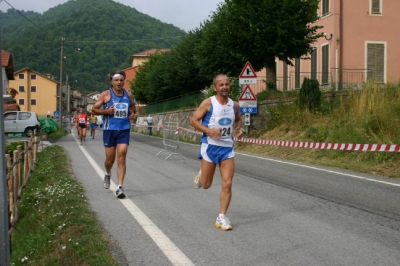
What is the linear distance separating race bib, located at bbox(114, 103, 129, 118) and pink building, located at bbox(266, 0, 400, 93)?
22844 millimetres

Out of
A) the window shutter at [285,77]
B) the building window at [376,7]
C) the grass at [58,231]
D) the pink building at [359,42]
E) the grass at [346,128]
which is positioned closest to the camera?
the grass at [58,231]

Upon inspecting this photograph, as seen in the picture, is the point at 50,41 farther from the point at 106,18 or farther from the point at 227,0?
the point at 227,0

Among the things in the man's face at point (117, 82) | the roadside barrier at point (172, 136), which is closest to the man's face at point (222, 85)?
the man's face at point (117, 82)

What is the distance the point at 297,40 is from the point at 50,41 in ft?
160

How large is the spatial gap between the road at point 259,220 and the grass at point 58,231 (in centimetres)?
23

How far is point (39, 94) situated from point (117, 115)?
119 metres

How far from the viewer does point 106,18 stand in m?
97.2

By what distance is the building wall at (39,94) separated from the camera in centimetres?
11731

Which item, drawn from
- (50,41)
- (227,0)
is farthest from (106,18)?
(227,0)

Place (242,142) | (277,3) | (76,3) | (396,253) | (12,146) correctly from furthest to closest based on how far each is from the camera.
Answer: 1. (76,3)
2. (277,3)
3. (242,142)
4. (12,146)
5. (396,253)

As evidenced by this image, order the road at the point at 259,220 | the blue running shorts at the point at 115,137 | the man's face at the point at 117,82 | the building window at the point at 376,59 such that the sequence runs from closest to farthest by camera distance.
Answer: the road at the point at 259,220
the man's face at the point at 117,82
the blue running shorts at the point at 115,137
the building window at the point at 376,59

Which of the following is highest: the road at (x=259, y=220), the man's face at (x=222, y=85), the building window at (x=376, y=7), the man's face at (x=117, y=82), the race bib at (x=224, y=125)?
the building window at (x=376, y=7)

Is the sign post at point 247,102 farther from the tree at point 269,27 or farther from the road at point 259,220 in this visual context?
the road at point 259,220

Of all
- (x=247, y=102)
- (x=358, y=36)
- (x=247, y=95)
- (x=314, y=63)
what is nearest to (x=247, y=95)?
(x=247, y=95)
